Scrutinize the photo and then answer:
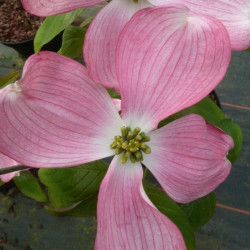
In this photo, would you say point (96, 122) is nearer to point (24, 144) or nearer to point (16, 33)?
point (24, 144)

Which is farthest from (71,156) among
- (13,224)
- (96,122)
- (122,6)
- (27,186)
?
(13,224)

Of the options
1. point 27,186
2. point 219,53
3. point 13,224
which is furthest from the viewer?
point 13,224

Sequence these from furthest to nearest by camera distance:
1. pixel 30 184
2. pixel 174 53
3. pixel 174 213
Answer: pixel 30 184, pixel 174 213, pixel 174 53

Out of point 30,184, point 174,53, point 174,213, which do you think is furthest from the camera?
point 30,184

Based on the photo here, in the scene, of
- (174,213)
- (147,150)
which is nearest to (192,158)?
(147,150)

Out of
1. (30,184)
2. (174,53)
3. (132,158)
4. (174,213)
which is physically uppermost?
(174,53)

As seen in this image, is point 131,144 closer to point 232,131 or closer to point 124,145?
point 124,145

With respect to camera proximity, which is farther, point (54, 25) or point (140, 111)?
point (54, 25)

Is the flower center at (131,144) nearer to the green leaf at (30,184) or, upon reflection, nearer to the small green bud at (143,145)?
the small green bud at (143,145)
